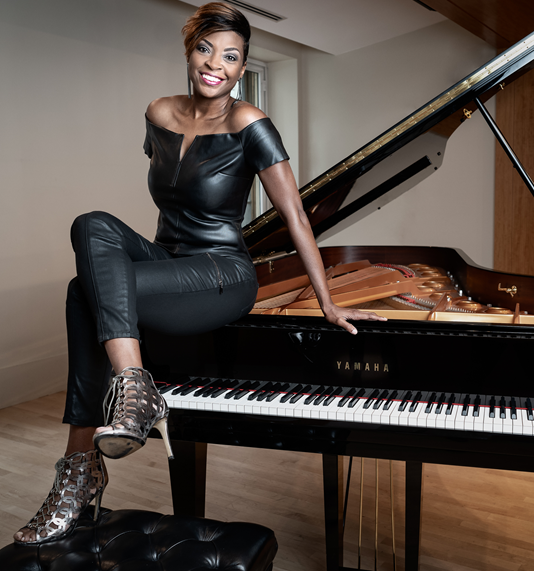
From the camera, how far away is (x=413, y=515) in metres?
1.91

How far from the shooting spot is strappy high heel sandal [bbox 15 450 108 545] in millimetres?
1412

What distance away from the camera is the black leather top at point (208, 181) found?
1735 mm

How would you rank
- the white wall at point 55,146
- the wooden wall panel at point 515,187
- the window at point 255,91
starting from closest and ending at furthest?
the white wall at point 55,146 < the wooden wall panel at point 515,187 < the window at point 255,91

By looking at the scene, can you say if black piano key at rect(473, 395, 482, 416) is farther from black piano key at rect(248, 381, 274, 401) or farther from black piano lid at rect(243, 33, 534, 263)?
black piano lid at rect(243, 33, 534, 263)

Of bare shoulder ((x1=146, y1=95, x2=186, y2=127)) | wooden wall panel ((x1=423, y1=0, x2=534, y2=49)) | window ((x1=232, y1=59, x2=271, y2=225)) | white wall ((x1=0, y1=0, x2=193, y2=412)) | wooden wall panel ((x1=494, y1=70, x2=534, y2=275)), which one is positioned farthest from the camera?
window ((x1=232, y1=59, x2=271, y2=225))

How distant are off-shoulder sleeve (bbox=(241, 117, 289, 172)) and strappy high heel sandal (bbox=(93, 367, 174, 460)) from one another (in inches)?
28.4

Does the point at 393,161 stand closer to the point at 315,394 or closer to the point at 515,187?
the point at 315,394

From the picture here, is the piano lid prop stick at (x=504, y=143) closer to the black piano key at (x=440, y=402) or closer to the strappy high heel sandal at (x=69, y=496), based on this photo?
the black piano key at (x=440, y=402)

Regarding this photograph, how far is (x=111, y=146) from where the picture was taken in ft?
16.4

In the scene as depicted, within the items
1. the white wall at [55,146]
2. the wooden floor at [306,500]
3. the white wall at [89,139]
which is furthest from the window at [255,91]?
the wooden floor at [306,500]

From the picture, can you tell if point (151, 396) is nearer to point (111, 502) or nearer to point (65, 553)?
point (65, 553)

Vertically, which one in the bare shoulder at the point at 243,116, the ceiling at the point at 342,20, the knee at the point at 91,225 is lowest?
the knee at the point at 91,225

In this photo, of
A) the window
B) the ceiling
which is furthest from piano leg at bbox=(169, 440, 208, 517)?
the window

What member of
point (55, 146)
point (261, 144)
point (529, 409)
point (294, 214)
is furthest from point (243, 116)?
point (55, 146)
